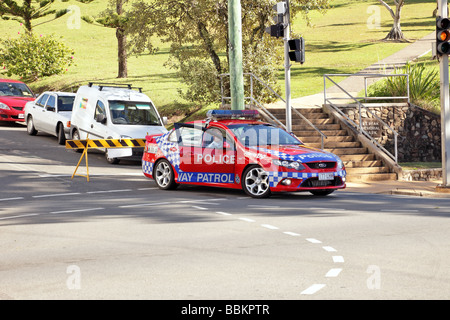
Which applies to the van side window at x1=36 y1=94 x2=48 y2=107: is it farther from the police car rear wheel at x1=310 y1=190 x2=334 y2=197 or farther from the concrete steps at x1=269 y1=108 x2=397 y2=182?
the police car rear wheel at x1=310 y1=190 x2=334 y2=197

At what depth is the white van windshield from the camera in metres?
20.9

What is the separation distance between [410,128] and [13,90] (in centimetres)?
1569

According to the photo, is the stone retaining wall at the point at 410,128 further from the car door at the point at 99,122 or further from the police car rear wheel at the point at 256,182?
the police car rear wheel at the point at 256,182

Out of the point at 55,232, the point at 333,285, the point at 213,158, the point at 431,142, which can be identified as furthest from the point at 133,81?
the point at 333,285

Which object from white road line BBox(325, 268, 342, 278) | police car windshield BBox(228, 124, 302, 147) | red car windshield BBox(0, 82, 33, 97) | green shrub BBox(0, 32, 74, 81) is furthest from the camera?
green shrub BBox(0, 32, 74, 81)

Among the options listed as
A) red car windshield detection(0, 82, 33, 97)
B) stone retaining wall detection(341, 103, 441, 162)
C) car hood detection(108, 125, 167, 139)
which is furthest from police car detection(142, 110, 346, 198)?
red car windshield detection(0, 82, 33, 97)

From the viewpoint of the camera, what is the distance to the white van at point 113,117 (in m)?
20.4

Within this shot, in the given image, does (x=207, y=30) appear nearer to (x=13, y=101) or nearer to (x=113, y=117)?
(x=113, y=117)

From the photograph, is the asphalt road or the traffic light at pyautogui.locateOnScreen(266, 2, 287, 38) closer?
the asphalt road

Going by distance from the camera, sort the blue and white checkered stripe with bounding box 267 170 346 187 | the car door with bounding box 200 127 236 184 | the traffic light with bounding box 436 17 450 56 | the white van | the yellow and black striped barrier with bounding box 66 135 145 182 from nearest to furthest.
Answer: the blue and white checkered stripe with bounding box 267 170 346 187
the car door with bounding box 200 127 236 184
the traffic light with bounding box 436 17 450 56
the yellow and black striped barrier with bounding box 66 135 145 182
the white van

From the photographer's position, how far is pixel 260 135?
15500mm

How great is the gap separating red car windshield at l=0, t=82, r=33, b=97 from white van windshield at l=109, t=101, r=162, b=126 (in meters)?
9.55
